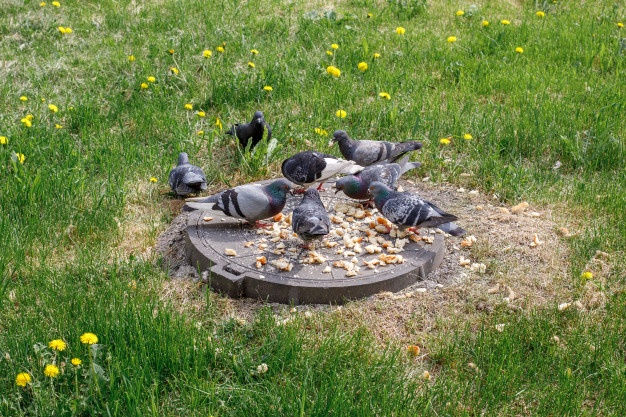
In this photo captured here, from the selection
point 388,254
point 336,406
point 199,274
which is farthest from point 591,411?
point 199,274

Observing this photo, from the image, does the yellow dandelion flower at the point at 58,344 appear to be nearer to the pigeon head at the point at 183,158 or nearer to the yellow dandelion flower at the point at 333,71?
the pigeon head at the point at 183,158

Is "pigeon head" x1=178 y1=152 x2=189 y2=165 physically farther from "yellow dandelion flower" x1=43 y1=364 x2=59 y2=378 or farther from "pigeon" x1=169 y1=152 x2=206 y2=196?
"yellow dandelion flower" x1=43 y1=364 x2=59 y2=378

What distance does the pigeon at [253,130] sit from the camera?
248 inches

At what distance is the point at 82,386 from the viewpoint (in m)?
3.59

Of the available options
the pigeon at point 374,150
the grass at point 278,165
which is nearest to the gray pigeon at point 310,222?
the grass at point 278,165

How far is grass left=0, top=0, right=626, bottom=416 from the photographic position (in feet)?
12.1

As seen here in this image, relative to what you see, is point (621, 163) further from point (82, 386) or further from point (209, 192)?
point (82, 386)

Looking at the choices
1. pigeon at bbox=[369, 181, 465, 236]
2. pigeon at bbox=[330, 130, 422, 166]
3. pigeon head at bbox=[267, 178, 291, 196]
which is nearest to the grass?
pigeon at bbox=[330, 130, 422, 166]

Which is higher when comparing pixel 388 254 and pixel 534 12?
pixel 534 12

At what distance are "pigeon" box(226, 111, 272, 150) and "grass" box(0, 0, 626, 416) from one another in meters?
0.16

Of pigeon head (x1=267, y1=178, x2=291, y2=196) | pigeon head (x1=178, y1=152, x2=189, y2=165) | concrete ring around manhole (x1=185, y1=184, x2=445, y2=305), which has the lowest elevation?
concrete ring around manhole (x1=185, y1=184, x2=445, y2=305)

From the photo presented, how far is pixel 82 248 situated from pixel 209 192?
4.08 feet

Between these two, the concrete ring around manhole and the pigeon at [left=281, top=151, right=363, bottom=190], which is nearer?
the concrete ring around manhole

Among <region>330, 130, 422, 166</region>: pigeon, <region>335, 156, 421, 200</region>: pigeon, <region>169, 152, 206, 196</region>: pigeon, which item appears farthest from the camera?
<region>330, 130, 422, 166</region>: pigeon
